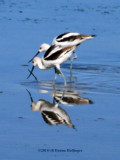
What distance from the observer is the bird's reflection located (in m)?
7.36

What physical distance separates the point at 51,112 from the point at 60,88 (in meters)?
1.74

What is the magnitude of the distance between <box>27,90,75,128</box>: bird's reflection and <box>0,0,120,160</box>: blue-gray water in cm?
5

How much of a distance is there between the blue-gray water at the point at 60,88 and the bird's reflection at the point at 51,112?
0.05m

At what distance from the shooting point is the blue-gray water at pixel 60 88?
6348 millimetres

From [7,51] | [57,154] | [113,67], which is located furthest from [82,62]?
[57,154]

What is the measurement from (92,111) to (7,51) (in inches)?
189

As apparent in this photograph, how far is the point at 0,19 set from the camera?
1702cm

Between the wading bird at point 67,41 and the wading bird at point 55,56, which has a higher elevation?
the wading bird at point 55,56

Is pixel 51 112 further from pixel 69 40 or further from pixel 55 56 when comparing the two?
pixel 69 40

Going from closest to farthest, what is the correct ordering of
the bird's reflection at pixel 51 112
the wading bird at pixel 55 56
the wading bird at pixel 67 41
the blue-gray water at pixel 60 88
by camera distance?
the blue-gray water at pixel 60 88 < the bird's reflection at pixel 51 112 < the wading bird at pixel 55 56 < the wading bird at pixel 67 41

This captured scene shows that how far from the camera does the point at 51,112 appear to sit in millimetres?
7809

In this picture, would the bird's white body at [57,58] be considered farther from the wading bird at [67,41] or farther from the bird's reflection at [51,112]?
the bird's reflection at [51,112]

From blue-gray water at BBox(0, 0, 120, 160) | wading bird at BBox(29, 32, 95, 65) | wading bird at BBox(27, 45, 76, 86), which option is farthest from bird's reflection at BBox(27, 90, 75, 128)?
wading bird at BBox(29, 32, 95, 65)

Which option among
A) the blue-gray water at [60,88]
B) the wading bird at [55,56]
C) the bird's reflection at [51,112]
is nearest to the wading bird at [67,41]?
the blue-gray water at [60,88]
